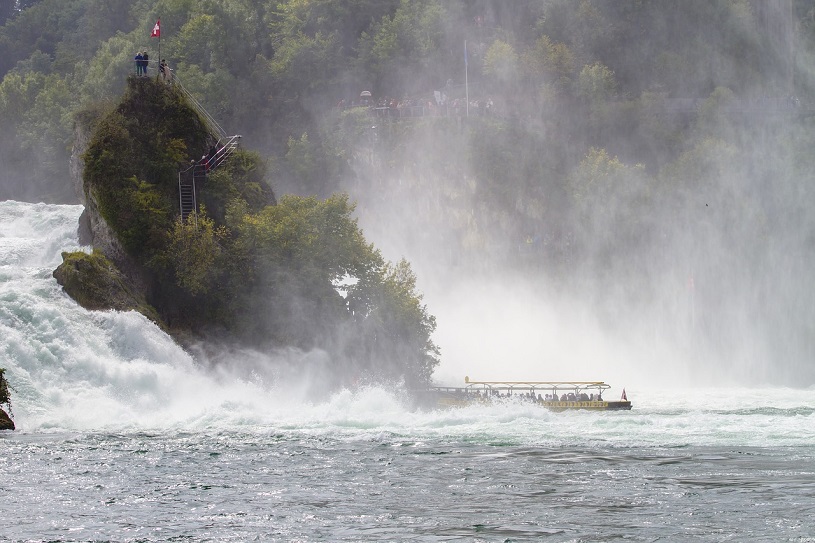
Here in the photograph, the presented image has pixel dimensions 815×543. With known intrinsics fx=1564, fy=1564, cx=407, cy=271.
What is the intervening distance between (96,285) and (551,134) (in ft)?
191

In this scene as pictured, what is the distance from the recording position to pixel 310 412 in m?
Result: 75.6

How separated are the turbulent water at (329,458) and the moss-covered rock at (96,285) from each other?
0.76 m

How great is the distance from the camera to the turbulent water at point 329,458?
49188 mm

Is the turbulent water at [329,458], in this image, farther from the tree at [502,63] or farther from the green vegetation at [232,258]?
the tree at [502,63]

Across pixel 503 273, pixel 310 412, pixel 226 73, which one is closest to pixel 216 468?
pixel 310 412

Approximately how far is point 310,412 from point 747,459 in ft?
76.3

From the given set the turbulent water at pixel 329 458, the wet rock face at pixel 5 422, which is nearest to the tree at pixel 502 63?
the turbulent water at pixel 329 458

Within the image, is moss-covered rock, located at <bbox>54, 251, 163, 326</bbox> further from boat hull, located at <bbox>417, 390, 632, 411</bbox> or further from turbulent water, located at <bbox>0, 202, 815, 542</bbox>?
boat hull, located at <bbox>417, 390, 632, 411</bbox>

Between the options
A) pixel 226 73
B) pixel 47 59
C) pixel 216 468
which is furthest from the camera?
pixel 47 59

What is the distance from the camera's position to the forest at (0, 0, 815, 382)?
122m

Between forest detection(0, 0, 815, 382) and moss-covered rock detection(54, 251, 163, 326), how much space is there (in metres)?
41.9

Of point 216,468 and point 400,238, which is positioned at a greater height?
point 400,238

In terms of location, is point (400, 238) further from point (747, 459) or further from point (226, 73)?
point (747, 459)

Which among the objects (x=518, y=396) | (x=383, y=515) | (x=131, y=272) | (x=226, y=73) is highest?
(x=226, y=73)
